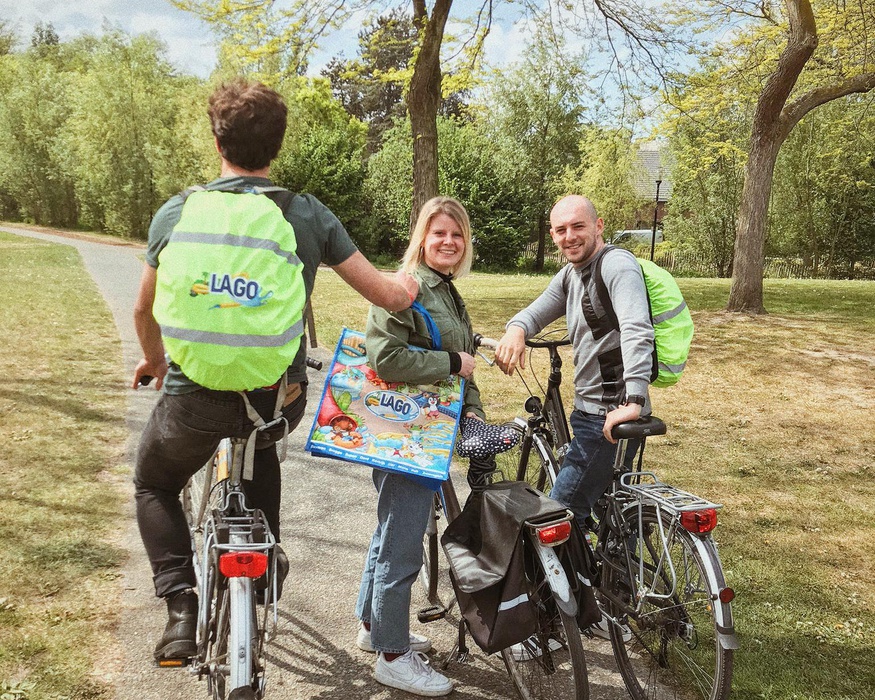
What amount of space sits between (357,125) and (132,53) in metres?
13.1

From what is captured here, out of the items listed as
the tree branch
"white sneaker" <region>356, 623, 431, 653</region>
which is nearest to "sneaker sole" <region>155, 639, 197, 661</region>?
"white sneaker" <region>356, 623, 431, 653</region>

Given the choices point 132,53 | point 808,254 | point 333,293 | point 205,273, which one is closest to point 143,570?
point 205,273

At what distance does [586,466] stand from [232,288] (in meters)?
1.73

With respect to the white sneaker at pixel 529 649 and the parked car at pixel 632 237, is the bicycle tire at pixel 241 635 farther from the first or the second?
the parked car at pixel 632 237

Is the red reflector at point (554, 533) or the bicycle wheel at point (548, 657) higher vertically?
the red reflector at point (554, 533)

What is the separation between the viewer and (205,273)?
6.45ft

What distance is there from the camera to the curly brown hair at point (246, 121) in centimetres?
211

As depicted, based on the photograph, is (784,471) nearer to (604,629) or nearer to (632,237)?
(604,629)

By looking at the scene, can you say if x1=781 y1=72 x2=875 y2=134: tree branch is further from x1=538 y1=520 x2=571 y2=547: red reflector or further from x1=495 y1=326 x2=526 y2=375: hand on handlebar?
x1=538 y1=520 x2=571 y2=547: red reflector

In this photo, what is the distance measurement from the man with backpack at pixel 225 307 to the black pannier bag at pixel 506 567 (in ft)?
2.16

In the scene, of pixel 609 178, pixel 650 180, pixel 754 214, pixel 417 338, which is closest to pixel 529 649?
pixel 417 338

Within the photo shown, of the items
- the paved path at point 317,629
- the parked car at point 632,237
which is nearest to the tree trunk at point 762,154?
the paved path at point 317,629

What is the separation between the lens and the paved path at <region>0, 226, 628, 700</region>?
2.84 metres

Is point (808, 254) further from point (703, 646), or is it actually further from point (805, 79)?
point (703, 646)
